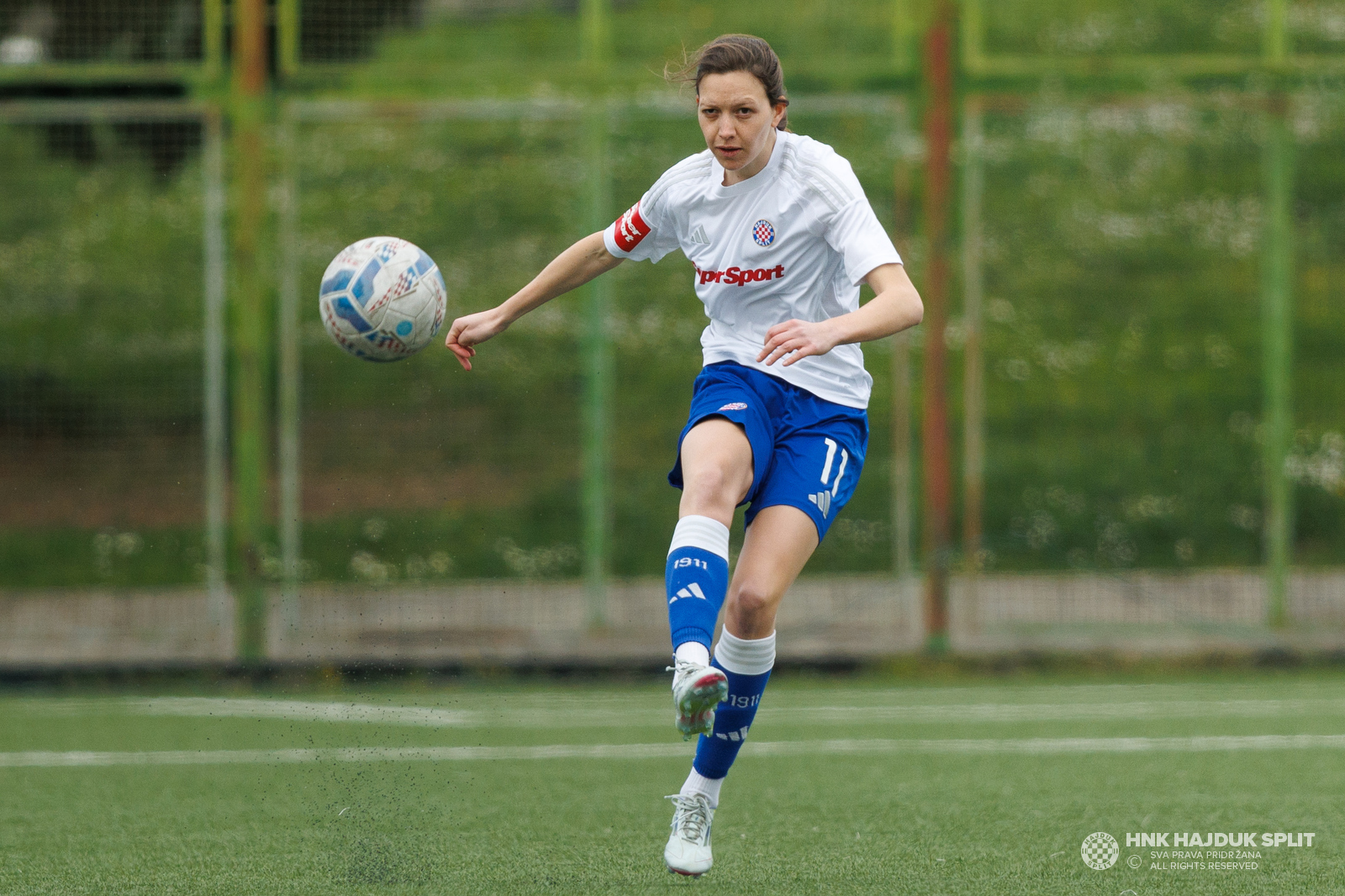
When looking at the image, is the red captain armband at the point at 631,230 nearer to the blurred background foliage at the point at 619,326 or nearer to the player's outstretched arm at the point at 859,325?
the player's outstretched arm at the point at 859,325

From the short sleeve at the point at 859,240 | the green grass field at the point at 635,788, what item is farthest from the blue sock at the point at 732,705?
the short sleeve at the point at 859,240

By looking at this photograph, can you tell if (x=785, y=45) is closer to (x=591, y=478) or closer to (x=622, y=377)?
(x=622, y=377)

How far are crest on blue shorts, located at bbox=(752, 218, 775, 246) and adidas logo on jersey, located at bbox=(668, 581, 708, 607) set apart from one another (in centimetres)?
92

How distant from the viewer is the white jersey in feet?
12.9

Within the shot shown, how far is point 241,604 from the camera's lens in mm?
7855

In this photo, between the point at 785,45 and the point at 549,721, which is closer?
the point at 549,721

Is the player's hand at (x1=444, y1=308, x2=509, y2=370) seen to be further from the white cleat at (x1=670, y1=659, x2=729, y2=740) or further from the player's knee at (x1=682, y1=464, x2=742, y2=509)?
the white cleat at (x1=670, y1=659, x2=729, y2=740)

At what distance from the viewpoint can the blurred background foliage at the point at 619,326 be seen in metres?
8.02

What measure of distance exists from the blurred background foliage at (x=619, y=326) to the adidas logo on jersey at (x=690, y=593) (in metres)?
4.55

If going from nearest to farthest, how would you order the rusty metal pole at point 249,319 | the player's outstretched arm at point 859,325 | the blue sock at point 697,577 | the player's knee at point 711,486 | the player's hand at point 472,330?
the player's outstretched arm at point 859,325, the blue sock at point 697,577, the player's knee at point 711,486, the player's hand at point 472,330, the rusty metal pole at point 249,319

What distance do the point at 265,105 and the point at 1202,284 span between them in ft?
16.6

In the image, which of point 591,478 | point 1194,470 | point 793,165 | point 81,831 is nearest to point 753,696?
point 793,165

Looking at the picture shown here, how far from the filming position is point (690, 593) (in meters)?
3.60

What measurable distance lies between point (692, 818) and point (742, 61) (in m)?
1.86
